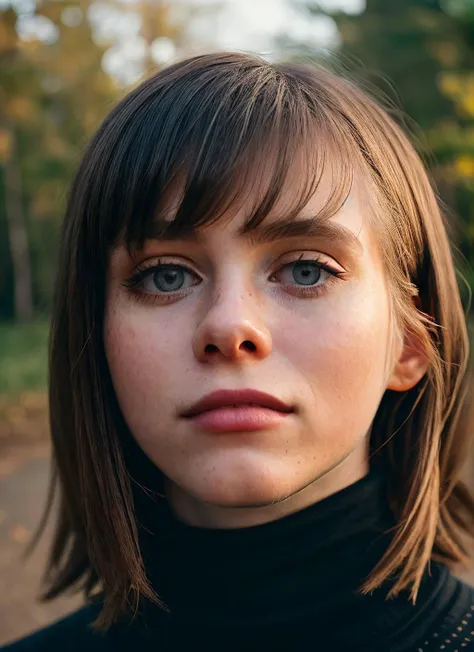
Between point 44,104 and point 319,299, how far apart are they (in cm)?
1589

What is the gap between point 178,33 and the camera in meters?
17.8

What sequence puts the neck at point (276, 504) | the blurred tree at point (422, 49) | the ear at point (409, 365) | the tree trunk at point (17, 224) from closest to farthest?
the neck at point (276, 504) → the ear at point (409, 365) → the blurred tree at point (422, 49) → the tree trunk at point (17, 224)

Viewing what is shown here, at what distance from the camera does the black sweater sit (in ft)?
4.87

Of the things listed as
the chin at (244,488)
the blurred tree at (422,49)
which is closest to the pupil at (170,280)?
the chin at (244,488)

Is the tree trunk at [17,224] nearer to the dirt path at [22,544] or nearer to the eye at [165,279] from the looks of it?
the dirt path at [22,544]

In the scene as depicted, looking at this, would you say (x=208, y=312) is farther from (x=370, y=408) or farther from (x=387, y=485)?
(x=387, y=485)

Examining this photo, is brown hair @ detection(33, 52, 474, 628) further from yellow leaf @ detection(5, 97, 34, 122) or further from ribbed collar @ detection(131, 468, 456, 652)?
yellow leaf @ detection(5, 97, 34, 122)

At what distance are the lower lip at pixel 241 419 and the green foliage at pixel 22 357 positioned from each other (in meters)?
8.49

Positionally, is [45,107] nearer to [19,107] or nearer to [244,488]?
[19,107]

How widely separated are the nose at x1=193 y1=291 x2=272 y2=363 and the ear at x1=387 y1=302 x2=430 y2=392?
1.35 feet

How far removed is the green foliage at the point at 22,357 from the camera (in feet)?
37.5

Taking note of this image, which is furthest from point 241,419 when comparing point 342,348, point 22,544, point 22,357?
point 22,357

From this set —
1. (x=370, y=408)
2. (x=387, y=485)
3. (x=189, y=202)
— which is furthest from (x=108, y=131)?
(x=387, y=485)

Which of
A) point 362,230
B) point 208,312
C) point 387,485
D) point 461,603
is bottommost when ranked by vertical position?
point 461,603
